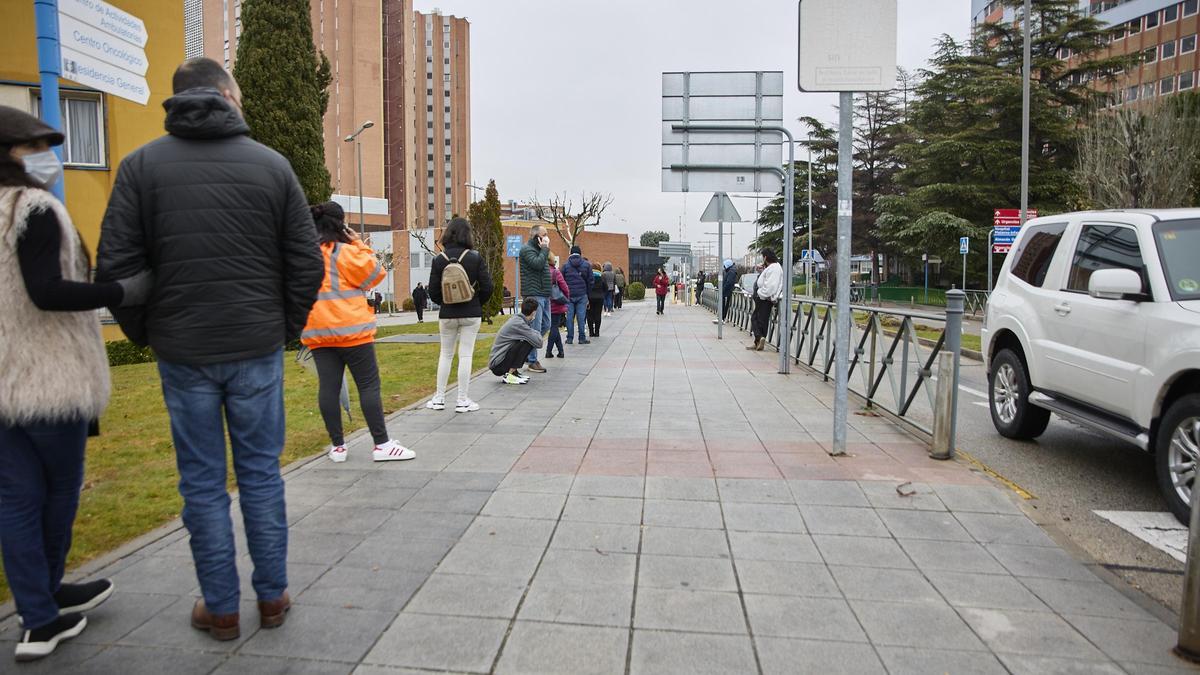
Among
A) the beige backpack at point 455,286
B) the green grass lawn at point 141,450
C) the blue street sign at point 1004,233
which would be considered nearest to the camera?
the green grass lawn at point 141,450

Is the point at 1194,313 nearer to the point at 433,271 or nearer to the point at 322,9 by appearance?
the point at 433,271

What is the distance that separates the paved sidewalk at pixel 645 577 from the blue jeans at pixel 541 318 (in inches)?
181

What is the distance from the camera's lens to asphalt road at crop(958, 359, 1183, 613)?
393 centimetres

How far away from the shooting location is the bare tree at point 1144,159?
26547mm

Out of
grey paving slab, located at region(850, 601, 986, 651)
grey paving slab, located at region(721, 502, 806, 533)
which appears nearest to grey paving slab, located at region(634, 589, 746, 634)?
grey paving slab, located at region(850, 601, 986, 651)

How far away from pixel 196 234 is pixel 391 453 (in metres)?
3.01

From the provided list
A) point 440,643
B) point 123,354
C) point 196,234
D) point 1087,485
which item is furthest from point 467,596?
point 123,354

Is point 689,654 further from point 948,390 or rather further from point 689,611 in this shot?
point 948,390

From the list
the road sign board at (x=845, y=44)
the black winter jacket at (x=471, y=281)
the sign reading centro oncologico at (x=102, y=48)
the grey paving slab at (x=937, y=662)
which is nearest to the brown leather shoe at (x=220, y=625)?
the grey paving slab at (x=937, y=662)

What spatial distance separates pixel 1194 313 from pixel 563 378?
6868 millimetres

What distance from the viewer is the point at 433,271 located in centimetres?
731

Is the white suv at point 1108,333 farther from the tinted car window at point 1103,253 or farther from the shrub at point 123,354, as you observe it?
the shrub at point 123,354

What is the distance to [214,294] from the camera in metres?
2.81

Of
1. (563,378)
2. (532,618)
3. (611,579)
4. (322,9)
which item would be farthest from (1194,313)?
(322,9)
